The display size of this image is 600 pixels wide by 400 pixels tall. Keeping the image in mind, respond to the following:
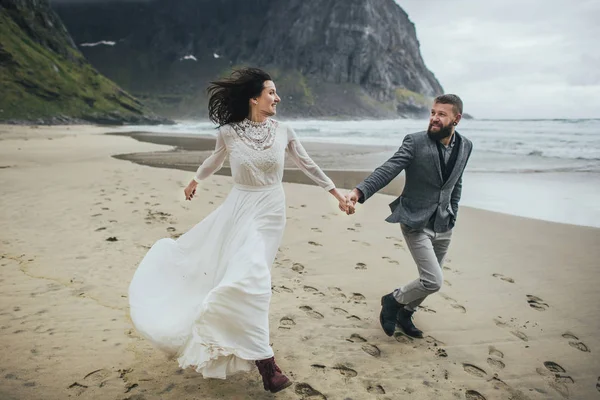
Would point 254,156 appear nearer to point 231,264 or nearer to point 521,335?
point 231,264

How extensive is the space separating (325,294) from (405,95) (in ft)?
626

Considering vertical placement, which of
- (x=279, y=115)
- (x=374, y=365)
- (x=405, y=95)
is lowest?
(x=374, y=365)

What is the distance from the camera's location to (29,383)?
2.82 metres

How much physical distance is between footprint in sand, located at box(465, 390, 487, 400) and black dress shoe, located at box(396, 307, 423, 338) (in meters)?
0.84

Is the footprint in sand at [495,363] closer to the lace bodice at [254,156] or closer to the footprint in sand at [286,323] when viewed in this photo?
the footprint in sand at [286,323]

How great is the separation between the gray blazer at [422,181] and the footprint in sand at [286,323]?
1379mm

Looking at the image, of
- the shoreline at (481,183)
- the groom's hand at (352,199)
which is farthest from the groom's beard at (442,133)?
the shoreline at (481,183)

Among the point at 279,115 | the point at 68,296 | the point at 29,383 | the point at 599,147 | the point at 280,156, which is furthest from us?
the point at 279,115

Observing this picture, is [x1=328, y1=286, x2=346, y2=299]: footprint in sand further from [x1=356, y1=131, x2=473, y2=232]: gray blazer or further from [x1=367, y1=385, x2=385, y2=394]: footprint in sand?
[x1=367, y1=385, x2=385, y2=394]: footprint in sand

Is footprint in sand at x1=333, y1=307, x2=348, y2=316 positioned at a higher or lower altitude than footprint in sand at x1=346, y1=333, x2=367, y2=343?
higher

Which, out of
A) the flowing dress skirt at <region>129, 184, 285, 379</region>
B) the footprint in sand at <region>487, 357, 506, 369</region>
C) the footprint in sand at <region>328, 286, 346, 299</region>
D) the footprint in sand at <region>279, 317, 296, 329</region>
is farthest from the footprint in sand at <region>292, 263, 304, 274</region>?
the footprint in sand at <region>487, 357, 506, 369</region>

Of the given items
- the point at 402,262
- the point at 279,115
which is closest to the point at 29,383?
the point at 402,262

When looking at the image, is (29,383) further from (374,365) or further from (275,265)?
(275,265)

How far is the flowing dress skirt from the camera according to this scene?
262cm
